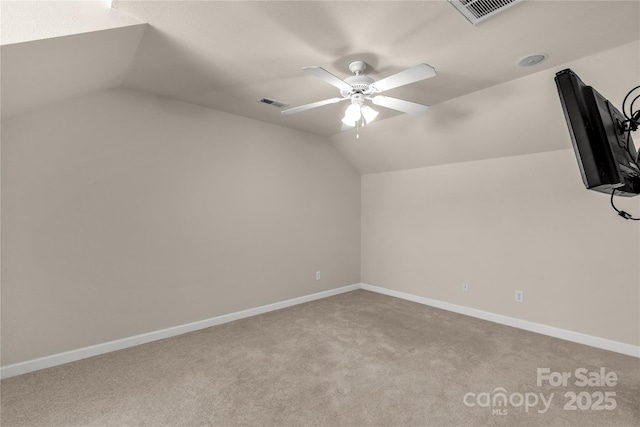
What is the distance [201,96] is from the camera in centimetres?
318

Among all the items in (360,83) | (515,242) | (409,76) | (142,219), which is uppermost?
(360,83)

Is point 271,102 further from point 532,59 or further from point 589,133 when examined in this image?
point 589,133

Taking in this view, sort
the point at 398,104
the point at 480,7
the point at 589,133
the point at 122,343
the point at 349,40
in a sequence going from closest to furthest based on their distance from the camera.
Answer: the point at 589,133, the point at 480,7, the point at 349,40, the point at 398,104, the point at 122,343

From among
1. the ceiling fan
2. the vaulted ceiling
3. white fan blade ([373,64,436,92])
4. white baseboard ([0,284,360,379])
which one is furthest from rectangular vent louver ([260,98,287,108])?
white baseboard ([0,284,360,379])

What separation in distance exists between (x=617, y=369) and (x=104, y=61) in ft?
15.1

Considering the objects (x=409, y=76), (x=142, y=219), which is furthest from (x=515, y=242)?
(x=142, y=219)

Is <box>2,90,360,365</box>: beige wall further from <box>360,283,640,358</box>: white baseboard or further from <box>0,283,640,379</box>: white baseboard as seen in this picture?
<box>360,283,640,358</box>: white baseboard

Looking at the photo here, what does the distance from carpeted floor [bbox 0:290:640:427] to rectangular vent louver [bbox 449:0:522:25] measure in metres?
2.44

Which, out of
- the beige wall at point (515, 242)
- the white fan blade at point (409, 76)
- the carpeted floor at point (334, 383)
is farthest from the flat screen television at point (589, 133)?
the beige wall at point (515, 242)

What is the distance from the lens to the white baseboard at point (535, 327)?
2.86m

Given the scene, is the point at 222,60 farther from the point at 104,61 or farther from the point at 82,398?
the point at 82,398

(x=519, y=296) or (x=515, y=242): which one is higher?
(x=515, y=242)

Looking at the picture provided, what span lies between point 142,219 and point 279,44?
6.97 ft

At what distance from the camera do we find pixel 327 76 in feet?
6.53
